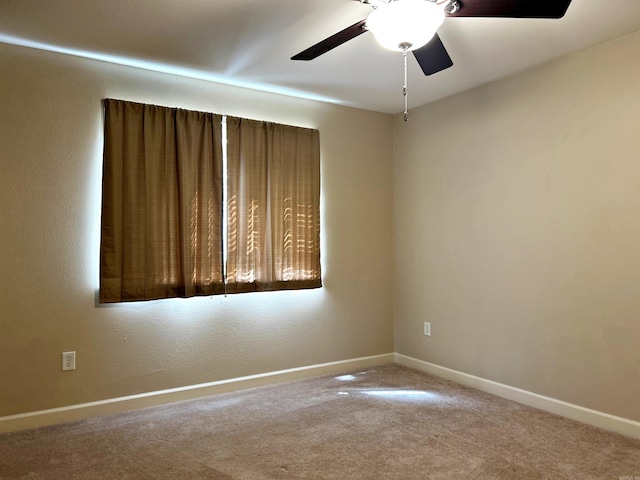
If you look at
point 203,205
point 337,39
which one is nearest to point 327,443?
point 203,205

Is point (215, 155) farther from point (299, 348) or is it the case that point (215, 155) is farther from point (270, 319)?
point (299, 348)

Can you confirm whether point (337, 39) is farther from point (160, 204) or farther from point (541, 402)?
point (541, 402)

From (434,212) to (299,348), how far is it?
1.59 m

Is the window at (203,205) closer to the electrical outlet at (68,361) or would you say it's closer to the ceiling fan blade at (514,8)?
the electrical outlet at (68,361)

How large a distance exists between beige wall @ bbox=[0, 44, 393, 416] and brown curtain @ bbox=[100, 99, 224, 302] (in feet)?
0.32

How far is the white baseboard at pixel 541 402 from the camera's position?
2.78 metres

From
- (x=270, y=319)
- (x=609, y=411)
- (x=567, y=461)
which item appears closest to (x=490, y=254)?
(x=609, y=411)

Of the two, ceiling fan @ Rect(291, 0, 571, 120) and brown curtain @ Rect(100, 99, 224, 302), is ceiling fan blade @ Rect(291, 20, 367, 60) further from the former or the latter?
brown curtain @ Rect(100, 99, 224, 302)

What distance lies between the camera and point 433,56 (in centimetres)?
230

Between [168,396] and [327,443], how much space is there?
129 cm

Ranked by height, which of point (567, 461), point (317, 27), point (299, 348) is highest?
point (317, 27)

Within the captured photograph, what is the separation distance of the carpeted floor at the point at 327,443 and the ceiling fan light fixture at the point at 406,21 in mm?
1960

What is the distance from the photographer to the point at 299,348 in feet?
12.9

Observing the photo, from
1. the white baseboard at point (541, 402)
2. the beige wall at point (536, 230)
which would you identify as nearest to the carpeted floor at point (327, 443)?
the white baseboard at point (541, 402)
